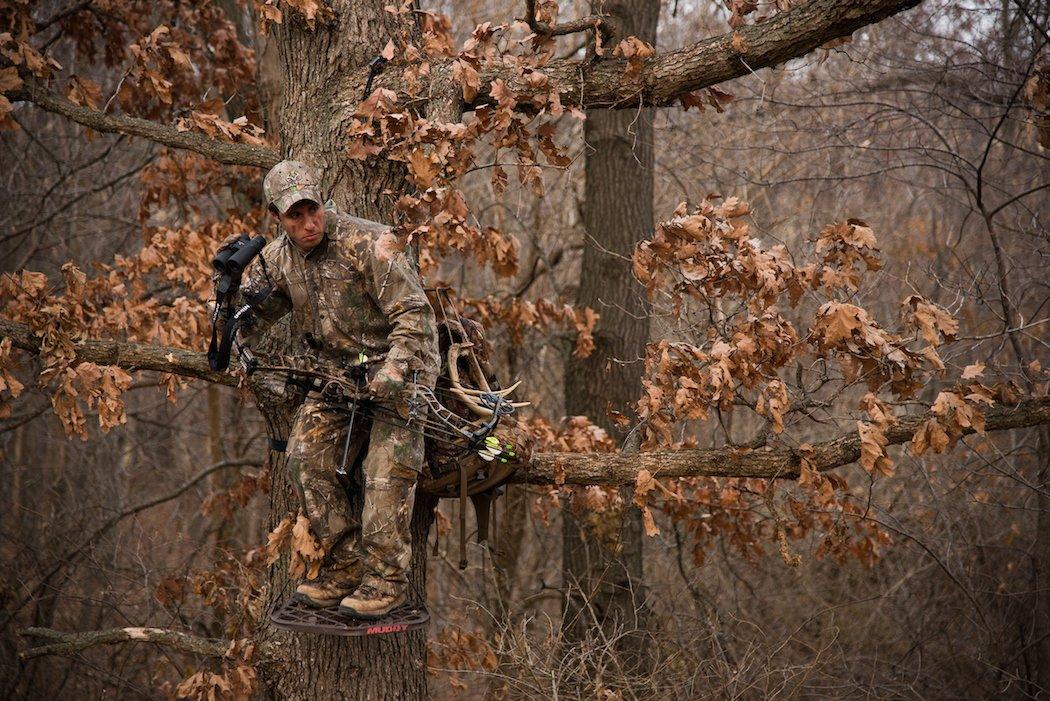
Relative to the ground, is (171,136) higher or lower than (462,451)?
higher

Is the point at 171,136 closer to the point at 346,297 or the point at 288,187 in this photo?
the point at 288,187

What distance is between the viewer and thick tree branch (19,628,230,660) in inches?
251

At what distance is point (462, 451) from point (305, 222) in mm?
1375

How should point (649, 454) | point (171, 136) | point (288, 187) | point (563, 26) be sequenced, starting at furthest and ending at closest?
point (171, 136), point (649, 454), point (563, 26), point (288, 187)

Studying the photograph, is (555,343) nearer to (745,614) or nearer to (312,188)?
(745,614)

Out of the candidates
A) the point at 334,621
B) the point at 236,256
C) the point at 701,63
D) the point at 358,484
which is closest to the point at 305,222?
the point at 236,256

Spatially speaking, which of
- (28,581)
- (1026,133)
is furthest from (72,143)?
(1026,133)

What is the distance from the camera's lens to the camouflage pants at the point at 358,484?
5.09 metres

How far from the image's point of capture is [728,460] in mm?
5742

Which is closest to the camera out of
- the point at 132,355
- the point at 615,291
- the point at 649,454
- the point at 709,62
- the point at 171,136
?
the point at 709,62

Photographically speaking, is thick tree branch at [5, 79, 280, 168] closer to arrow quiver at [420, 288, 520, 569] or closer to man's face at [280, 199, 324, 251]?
man's face at [280, 199, 324, 251]

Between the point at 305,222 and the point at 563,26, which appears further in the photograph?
the point at 563,26

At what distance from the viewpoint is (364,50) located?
6.03 meters

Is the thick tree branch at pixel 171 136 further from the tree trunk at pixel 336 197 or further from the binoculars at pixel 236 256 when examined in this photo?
the binoculars at pixel 236 256
